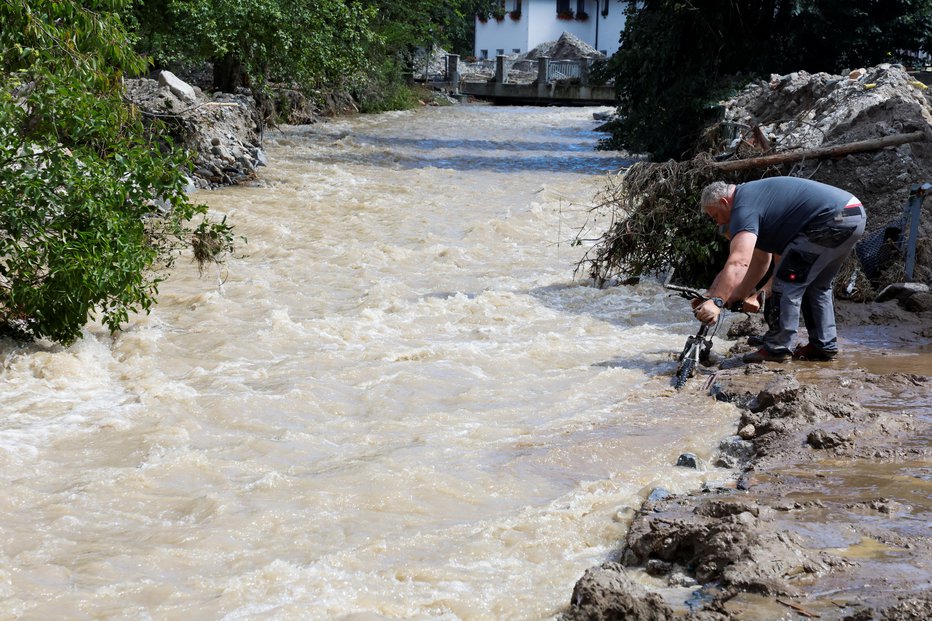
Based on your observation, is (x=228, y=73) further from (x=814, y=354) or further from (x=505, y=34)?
(x=505, y=34)

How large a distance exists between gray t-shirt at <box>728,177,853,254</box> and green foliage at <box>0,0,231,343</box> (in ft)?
14.8

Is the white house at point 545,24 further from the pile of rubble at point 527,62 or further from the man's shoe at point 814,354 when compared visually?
the man's shoe at point 814,354

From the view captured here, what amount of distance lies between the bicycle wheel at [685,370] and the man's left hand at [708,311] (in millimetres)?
645

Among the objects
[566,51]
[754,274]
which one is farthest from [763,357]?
[566,51]

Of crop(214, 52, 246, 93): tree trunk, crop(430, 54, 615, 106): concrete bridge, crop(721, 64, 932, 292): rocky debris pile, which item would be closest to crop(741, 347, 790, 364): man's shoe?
crop(721, 64, 932, 292): rocky debris pile

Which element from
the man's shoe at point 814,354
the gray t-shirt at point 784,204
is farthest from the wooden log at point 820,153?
the man's shoe at point 814,354

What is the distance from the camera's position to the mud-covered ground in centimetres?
376

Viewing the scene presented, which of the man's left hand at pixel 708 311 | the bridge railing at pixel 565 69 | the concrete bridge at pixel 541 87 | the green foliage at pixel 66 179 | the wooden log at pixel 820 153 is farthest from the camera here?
the bridge railing at pixel 565 69

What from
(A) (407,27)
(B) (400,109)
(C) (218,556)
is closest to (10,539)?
(C) (218,556)

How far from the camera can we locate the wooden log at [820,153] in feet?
32.9

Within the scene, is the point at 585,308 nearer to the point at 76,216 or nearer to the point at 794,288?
the point at 794,288

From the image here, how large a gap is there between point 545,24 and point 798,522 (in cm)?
6478

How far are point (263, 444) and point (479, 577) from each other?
2.30 metres

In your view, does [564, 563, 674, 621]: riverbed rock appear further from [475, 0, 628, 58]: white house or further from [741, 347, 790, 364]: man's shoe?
[475, 0, 628, 58]: white house
